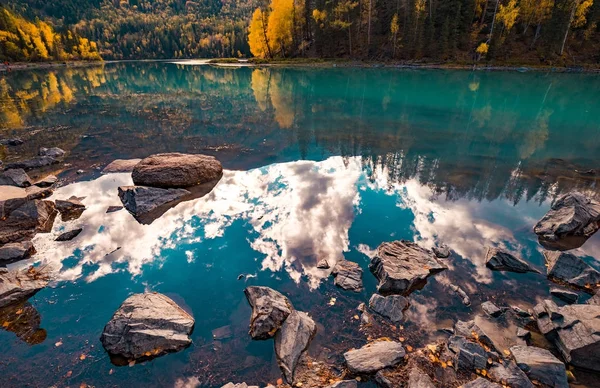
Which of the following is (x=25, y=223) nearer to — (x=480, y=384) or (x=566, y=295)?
(x=480, y=384)

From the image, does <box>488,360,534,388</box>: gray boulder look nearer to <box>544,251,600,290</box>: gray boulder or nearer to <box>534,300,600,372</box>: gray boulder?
<box>534,300,600,372</box>: gray boulder

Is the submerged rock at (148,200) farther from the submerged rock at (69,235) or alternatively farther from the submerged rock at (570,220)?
the submerged rock at (570,220)

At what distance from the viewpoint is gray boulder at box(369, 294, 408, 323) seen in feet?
31.4

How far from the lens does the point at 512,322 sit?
9.39 m

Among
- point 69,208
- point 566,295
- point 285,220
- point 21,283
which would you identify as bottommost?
point 285,220

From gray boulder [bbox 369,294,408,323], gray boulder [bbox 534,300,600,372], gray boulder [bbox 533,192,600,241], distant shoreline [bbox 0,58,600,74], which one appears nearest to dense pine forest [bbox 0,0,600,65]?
distant shoreline [bbox 0,58,600,74]

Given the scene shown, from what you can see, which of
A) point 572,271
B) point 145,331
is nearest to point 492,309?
point 572,271

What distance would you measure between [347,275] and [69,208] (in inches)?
590

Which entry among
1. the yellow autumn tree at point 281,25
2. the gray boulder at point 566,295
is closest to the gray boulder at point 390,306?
the gray boulder at point 566,295

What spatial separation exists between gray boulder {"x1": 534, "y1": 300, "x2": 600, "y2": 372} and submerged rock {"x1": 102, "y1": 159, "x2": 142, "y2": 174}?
23.3 meters

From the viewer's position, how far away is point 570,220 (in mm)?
13727

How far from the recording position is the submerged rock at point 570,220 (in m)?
13.7

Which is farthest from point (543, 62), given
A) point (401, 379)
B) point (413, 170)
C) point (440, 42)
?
point (401, 379)

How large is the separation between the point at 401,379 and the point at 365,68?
9880 centimetres
